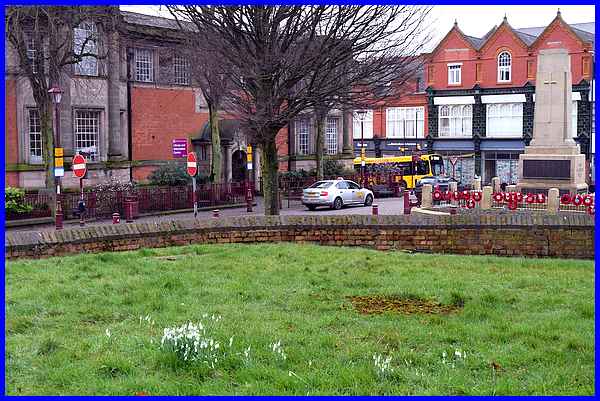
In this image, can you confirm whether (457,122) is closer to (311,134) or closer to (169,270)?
(311,134)

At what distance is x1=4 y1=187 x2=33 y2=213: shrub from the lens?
88.3 feet

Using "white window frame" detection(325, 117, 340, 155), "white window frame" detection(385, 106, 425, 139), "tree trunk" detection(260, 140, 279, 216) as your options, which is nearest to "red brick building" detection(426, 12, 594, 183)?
"white window frame" detection(385, 106, 425, 139)

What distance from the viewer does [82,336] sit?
22.3ft

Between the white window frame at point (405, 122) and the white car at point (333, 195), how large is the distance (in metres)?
28.9

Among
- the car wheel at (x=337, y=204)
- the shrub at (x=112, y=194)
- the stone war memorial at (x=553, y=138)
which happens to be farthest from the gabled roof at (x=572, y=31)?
the shrub at (x=112, y=194)

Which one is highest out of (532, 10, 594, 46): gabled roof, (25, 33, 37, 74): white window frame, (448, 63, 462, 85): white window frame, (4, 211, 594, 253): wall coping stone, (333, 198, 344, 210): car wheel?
(532, 10, 594, 46): gabled roof

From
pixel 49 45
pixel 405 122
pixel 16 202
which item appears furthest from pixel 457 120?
pixel 16 202

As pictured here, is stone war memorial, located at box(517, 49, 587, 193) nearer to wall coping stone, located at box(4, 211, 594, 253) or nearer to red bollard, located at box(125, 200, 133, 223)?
red bollard, located at box(125, 200, 133, 223)

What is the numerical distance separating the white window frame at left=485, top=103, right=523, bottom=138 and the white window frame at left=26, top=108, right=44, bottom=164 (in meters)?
37.0

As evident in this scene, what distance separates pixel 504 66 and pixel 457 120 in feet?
18.6

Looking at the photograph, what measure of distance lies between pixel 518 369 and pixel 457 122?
5754cm

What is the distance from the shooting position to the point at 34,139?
3375 cm

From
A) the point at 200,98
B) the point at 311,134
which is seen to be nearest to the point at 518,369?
the point at 200,98

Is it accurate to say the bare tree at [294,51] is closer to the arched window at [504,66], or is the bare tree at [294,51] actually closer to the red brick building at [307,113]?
the red brick building at [307,113]
